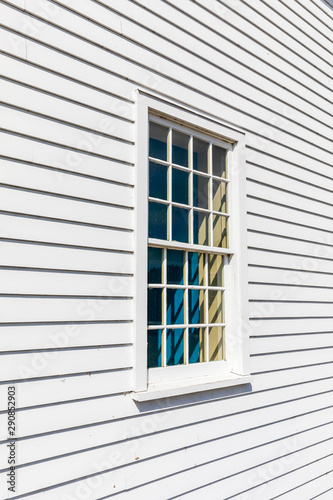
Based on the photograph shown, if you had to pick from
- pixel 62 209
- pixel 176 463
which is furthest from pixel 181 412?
pixel 62 209

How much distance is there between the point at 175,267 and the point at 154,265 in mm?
218

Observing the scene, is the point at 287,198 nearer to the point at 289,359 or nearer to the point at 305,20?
the point at 289,359

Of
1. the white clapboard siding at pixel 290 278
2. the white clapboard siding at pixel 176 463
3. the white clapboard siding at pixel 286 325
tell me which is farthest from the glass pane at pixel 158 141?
the white clapboard siding at pixel 176 463

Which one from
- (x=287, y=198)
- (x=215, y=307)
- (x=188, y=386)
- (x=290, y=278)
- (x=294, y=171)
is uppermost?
(x=294, y=171)

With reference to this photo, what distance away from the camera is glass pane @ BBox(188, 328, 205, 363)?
125 inches

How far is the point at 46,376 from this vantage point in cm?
230

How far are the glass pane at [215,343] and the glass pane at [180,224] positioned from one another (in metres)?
0.75

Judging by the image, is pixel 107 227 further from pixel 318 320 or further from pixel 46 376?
pixel 318 320

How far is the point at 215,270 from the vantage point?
11.3ft

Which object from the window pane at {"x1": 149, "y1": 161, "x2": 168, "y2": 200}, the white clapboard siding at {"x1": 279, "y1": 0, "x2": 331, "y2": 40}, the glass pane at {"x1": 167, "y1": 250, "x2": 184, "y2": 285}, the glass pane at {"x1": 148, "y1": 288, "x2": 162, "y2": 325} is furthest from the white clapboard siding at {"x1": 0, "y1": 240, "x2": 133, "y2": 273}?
the white clapboard siding at {"x1": 279, "y1": 0, "x2": 331, "y2": 40}

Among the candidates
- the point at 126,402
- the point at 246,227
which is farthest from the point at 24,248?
the point at 246,227

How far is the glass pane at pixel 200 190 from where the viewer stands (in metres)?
3.37

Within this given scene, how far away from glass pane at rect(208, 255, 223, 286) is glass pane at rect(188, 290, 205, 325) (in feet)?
0.55

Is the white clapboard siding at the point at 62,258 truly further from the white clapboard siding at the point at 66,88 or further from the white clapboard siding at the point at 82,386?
the white clapboard siding at the point at 66,88
